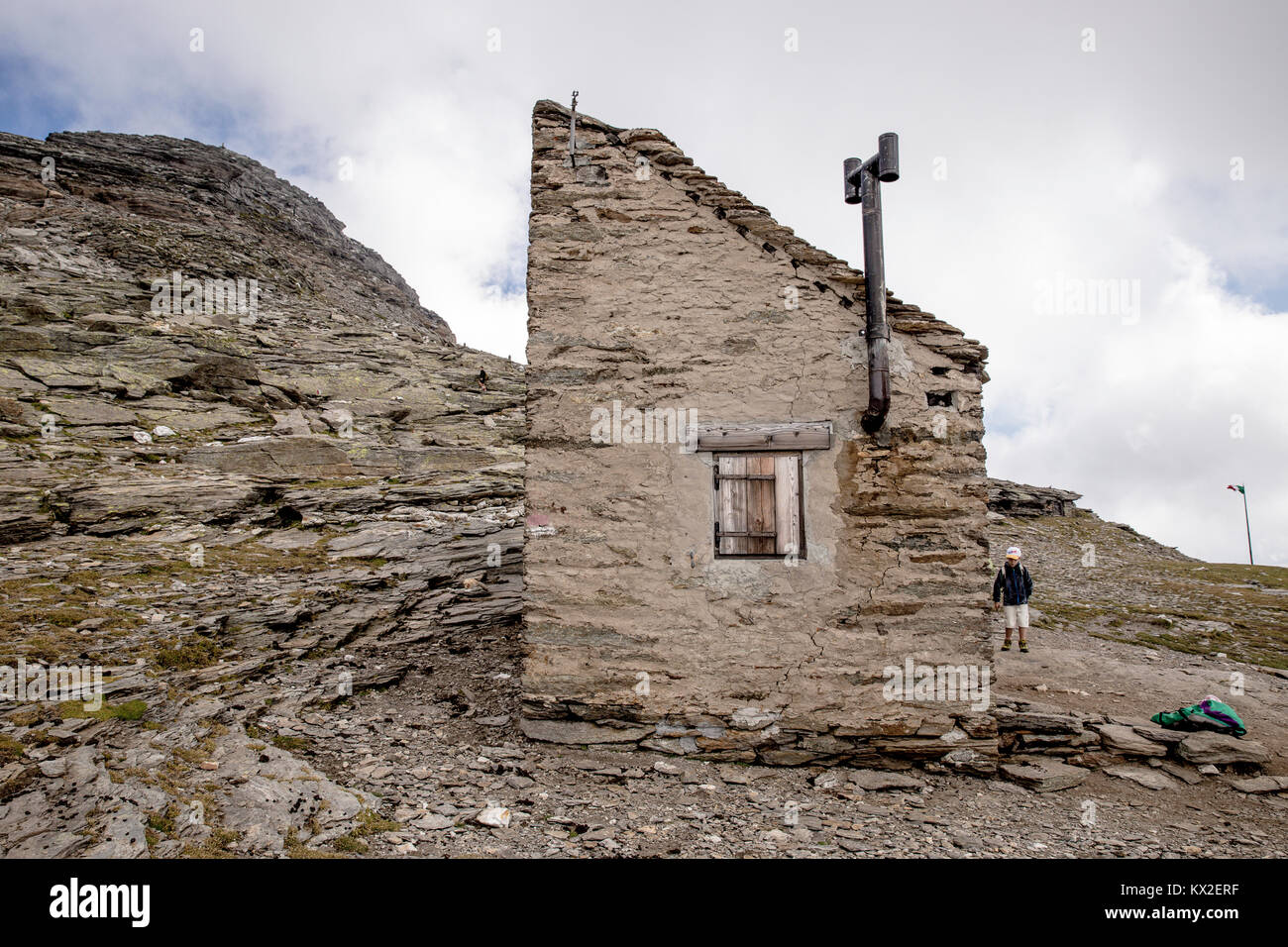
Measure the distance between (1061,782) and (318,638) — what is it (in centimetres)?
787

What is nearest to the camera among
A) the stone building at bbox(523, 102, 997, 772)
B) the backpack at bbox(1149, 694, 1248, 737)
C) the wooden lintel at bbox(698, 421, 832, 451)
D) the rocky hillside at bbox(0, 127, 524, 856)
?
the rocky hillside at bbox(0, 127, 524, 856)

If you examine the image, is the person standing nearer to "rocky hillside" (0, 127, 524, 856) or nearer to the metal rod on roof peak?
"rocky hillside" (0, 127, 524, 856)

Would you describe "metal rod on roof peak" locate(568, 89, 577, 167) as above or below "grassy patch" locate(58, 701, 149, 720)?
above

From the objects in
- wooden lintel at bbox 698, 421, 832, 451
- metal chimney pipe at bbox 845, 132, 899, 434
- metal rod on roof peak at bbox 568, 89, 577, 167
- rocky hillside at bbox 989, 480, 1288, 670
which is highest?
metal rod on roof peak at bbox 568, 89, 577, 167

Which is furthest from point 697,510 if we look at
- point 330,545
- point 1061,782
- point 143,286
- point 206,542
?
point 143,286

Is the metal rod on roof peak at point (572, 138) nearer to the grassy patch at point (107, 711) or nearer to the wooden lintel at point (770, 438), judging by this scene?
the wooden lintel at point (770, 438)

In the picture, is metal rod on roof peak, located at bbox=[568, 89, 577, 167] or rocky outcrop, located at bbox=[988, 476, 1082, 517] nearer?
metal rod on roof peak, located at bbox=[568, 89, 577, 167]

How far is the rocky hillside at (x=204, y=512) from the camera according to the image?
4566mm

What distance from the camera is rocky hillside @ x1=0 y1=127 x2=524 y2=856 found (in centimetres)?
457

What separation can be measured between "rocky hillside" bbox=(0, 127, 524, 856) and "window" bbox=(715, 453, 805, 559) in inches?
148

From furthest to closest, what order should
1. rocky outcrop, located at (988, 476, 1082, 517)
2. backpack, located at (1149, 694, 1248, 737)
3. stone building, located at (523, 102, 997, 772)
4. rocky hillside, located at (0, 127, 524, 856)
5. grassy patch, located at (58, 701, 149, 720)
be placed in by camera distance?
rocky outcrop, located at (988, 476, 1082, 517) < backpack, located at (1149, 694, 1248, 737) < stone building, located at (523, 102, 997, 772) < grassy patch, located at (58, 701, 149, 720) < rocky hillside, located at (0, 127, 524, 856)

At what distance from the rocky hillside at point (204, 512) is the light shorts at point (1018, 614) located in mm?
7701

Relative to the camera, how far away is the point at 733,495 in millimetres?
6137

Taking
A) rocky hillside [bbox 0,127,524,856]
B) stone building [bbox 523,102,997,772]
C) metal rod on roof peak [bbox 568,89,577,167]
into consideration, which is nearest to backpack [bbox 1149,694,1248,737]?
stone building [bbox 523,102,997,772]
